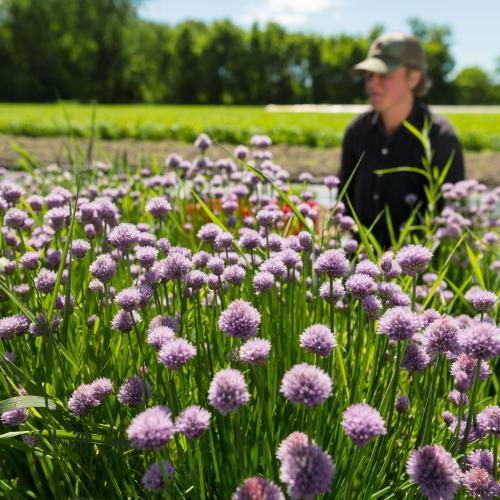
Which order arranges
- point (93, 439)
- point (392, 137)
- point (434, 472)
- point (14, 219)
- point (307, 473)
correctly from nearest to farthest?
1. point (307, 473)
2. point (434, 472)
3. point (93, 439)
4. point (14, 219)
5. point (392, 137)

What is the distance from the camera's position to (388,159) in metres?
4.36

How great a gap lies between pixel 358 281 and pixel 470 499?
609 millimetres

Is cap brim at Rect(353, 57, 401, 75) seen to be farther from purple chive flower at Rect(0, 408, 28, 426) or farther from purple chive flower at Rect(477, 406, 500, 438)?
purple chive flower at Rect(0, 408, 28, 426)

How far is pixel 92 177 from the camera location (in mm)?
3346

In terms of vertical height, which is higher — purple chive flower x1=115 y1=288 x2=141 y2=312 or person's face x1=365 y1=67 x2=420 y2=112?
person's face x1=365 y1=67 x2=420 y2=112

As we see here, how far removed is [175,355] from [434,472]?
531mm

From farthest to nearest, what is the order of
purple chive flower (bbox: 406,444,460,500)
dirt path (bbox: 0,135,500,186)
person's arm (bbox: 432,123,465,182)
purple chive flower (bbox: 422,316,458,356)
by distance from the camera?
dirt path (bbox: 0,135,500,186), person's arm (bbox: 432,123,465,182), purple chive flower (bbox: 422,316,458,356), purple chive flower (bbox: 406,444,460,500)

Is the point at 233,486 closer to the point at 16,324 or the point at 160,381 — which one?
the point at 160,381

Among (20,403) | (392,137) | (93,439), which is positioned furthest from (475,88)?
(20,403)

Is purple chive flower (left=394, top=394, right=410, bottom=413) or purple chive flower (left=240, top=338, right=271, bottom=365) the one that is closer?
purple chive flower (left=240, top=338, right=271, bottom=365)

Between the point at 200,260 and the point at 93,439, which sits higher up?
the point at 200,260

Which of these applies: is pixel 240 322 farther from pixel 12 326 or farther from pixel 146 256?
pixel 12 326

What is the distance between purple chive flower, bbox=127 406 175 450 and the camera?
0.88 m

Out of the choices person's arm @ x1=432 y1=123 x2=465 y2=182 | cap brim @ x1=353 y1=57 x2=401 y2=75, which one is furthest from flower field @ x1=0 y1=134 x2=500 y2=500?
cap brim @ x1=353 y1=57 x2=401 y2=75
